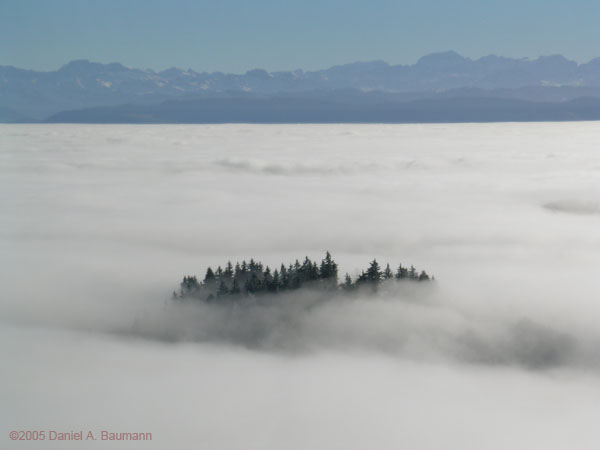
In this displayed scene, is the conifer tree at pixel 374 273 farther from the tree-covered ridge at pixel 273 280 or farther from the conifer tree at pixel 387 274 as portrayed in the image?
the conifer tree at pixel 387 274

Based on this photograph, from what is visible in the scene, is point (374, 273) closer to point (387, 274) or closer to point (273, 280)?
point (387, 274)

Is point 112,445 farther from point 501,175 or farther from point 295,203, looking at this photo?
point 501,175

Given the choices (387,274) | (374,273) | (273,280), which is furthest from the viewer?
(387,274)

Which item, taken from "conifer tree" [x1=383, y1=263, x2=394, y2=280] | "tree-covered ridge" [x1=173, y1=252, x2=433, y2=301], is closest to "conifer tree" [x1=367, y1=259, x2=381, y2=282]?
"tree-covered ridge" [x1=173, y1=252, x2=433, y2=301]

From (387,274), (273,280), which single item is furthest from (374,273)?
(273,280)

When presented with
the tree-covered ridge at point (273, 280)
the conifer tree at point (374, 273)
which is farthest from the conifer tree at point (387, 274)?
the conifer tree at point (374, 273)

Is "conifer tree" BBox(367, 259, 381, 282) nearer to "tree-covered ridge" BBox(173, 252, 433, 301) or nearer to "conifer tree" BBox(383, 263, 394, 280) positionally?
"tree-covered ridge" BBox(173, 252, 433, 301)

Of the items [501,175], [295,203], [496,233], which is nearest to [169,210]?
[295,203]

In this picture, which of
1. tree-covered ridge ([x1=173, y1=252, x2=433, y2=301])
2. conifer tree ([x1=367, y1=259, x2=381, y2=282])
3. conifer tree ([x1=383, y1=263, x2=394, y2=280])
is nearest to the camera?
tree-covered ridge ([x1=173, y1=252, x2=433, y2=301])
